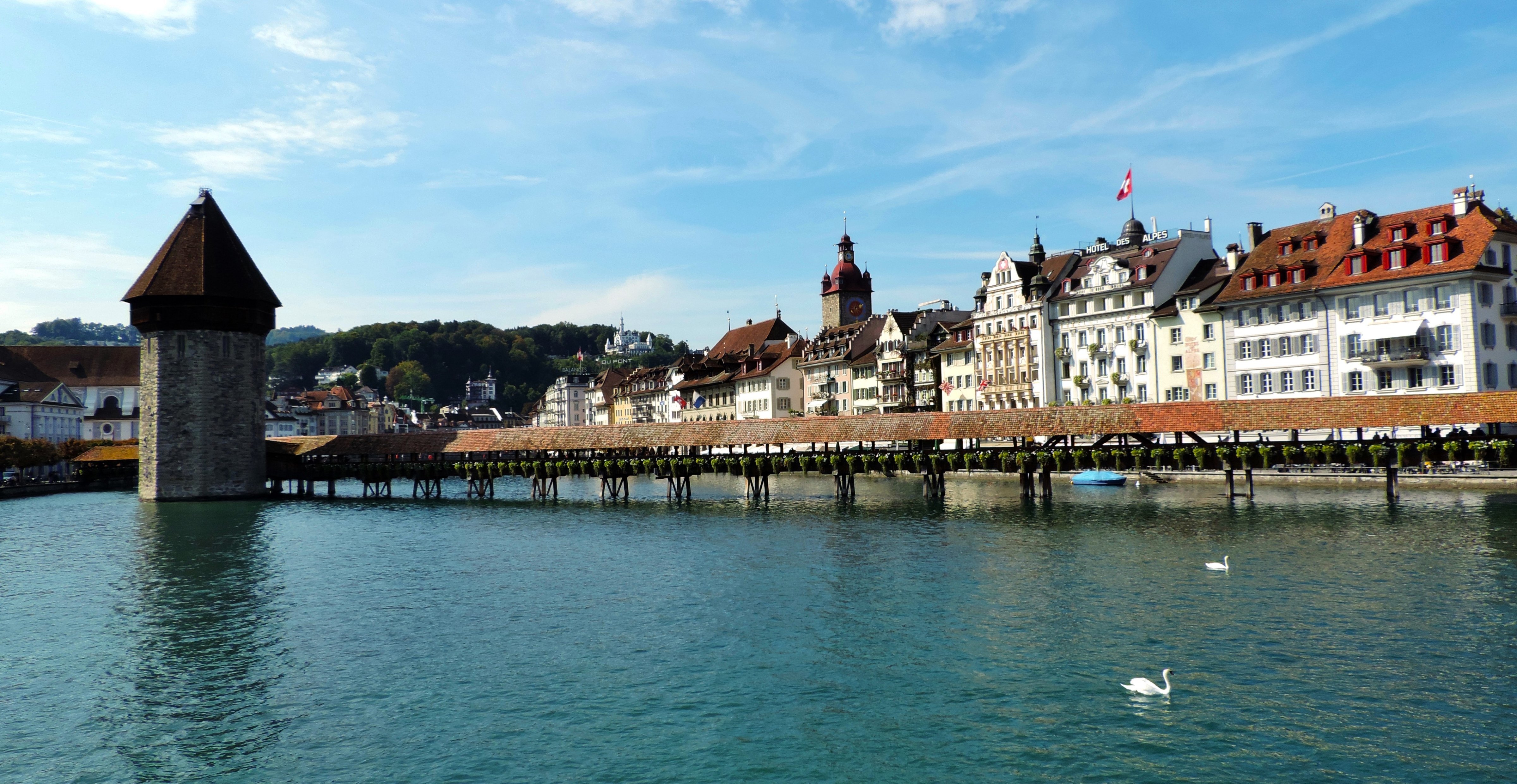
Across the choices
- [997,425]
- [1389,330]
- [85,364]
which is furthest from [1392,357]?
[85,364]

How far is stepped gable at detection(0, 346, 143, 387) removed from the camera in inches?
4560

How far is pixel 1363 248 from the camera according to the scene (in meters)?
53.8

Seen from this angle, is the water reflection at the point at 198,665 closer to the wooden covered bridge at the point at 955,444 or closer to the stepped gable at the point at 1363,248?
the wooden covered bridge at the point at 955,444

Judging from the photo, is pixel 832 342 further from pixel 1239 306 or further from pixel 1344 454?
pixel 1344 454

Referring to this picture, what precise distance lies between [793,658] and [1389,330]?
47.4m

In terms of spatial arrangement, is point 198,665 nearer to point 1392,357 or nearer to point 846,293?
point 1392,357

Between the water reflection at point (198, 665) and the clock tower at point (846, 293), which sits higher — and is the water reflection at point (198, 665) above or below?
below

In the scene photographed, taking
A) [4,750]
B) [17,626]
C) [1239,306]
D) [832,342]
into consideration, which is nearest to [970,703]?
[4,750]

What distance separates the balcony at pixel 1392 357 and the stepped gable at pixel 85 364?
123566 millimetres

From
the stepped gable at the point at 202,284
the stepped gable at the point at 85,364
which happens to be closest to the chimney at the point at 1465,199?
the stepped gable at the point at 202,284

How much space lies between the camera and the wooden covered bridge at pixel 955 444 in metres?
38.1

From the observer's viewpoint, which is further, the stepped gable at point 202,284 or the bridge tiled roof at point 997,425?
the stepped gable at point 202,284

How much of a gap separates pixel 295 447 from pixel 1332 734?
72.6m

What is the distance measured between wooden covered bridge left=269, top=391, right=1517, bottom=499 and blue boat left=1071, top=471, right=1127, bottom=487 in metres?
2.51
